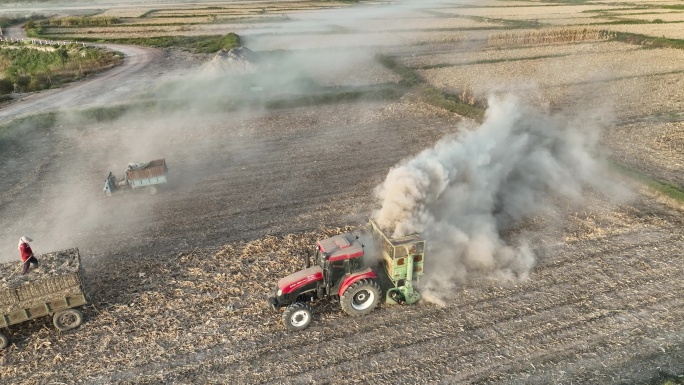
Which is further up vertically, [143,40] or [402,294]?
[143,40]

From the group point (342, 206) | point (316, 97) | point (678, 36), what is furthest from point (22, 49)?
point (678, 36)

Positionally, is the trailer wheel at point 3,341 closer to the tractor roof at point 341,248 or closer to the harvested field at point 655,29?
the tractor roof at point 341,248

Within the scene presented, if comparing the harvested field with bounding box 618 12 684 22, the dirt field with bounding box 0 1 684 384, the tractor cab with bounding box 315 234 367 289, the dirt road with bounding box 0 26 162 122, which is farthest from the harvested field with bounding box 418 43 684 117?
the dirt road with bounding box 0 26 162 122

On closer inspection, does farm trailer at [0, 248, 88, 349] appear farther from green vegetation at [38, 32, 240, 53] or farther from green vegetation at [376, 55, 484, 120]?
green vegetation at [38, 32, 240, 53]

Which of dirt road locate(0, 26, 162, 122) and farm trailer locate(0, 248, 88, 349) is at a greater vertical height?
dirt road locate(0, 26, 162, 122)

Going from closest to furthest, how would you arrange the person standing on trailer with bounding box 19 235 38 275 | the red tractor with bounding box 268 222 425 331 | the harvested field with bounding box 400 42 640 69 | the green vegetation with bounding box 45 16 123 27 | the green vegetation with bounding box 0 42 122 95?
the red tractor with bounding box 268 222 425 331 → the person standing on trailer with bounding box 19 235 38 275 → the green vegetation with bounding box 0 42 122 95 → the harvested field with bounding box 400 42 640 69 → the green vegetation with bounding box 45 16 123 27

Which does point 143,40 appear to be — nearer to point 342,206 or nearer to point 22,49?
point 22,49
